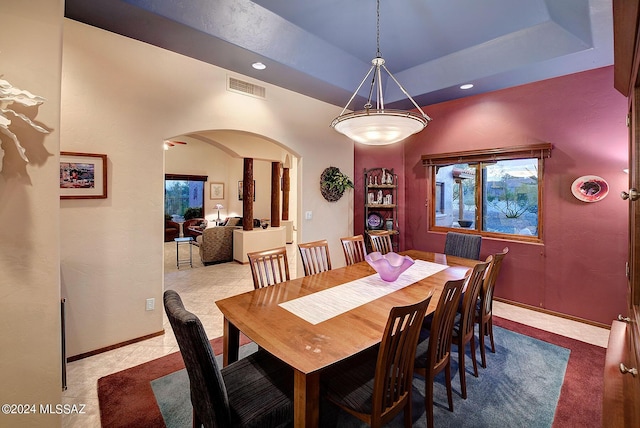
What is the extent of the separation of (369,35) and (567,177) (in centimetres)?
288

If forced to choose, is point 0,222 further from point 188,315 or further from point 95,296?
point 95,296

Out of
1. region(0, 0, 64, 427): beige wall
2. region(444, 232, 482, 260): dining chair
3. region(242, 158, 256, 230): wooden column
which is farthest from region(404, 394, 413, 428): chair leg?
region(242, 158, 256, 230): wooden column

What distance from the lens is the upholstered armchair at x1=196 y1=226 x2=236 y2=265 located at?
5875 mm

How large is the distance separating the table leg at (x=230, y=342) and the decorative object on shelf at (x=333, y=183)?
114 inches

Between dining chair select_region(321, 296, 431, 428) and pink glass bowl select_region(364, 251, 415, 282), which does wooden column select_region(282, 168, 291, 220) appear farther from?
dining chair select_region(321, 296, 431, 428)

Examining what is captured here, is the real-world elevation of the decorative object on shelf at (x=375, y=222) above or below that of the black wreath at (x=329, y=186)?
below

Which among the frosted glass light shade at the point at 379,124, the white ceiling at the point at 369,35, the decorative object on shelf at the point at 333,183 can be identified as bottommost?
the decorative object on shelf at the point at 333,183

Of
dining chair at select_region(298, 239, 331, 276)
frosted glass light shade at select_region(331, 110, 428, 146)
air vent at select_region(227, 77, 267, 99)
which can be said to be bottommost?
dining chair at select_region(298, 239, 331, 276)

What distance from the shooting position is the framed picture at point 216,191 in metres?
10.2

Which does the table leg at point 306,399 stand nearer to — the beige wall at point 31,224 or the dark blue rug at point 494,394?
the dark blue rug at point 494,394

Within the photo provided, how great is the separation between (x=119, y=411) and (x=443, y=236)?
4292 millimetres

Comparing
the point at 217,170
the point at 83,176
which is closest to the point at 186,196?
the point at 217,170

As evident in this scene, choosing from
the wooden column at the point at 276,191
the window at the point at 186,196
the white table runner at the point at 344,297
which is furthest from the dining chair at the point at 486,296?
the window at the point at 186,196

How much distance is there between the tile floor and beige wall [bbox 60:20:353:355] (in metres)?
0.20
